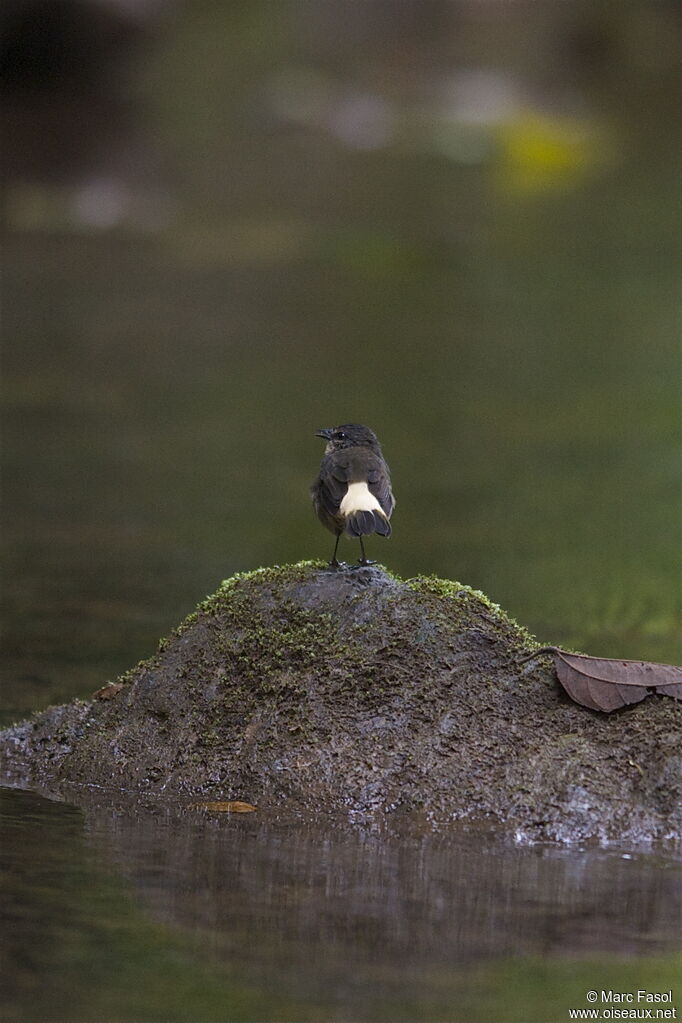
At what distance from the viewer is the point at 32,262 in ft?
50.1

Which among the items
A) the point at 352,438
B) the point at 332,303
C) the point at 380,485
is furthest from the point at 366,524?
the point at 332,303

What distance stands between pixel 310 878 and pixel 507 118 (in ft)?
54.3

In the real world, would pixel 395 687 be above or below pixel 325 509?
below

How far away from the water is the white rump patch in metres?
1.10

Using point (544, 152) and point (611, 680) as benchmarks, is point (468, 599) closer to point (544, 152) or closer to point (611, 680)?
point (611, 680)

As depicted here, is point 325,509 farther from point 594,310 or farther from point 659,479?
point 594,310

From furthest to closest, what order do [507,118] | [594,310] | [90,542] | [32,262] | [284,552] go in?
[507,118] < [32,262] < [594,310] < [90,542] < [284,552]

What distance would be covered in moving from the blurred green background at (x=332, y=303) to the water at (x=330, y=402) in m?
0.04

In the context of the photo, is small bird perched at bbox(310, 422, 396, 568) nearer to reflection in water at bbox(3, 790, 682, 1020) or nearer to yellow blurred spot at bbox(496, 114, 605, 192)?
reflection in water at bbox(3, 790, 682, 1020)

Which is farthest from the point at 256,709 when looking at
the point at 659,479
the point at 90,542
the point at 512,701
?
the point at 659,479

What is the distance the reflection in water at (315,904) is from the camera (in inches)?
127

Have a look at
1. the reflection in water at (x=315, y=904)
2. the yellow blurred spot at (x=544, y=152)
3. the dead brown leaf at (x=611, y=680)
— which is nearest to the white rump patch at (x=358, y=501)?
the dead brown leaf at (x=611, y=680)

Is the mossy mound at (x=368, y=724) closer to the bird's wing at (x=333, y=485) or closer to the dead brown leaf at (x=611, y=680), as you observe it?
Result: the dead brown leaf at (x=611, y=680)

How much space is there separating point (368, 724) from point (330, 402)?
7117mm
